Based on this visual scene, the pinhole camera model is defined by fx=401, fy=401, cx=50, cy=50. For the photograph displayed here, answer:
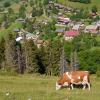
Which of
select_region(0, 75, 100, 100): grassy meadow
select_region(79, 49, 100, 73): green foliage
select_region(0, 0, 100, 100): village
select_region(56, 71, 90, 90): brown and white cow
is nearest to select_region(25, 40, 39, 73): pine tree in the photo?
select_region(0, 0, 100, 100): village

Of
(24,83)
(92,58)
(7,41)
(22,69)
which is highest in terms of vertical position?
(24,83)

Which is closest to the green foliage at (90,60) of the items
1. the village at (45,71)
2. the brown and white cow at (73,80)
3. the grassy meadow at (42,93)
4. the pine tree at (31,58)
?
the village at (45,71)

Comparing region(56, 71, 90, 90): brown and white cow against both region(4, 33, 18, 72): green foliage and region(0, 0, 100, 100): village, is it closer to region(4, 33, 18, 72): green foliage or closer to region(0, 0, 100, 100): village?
region(0, 0, 100, 100): village

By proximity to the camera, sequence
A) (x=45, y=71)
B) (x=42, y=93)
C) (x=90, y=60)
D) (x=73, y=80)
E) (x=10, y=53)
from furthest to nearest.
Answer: (x=90, y=60)
(x=10, y=53)
(x=45, y=71)
(x=73, y=80)
(x=42, y=93)

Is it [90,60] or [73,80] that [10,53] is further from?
[73,80]

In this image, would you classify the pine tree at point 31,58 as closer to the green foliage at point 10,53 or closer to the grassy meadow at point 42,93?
the green foliage at point 10,53

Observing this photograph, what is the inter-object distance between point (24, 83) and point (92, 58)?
99702 mm

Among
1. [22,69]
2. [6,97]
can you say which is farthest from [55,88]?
[22,69]

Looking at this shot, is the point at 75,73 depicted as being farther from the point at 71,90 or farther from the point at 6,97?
the point at 6,97

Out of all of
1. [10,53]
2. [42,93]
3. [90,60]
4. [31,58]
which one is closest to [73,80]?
[42,93]

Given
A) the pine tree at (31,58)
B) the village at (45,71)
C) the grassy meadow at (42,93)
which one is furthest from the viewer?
the pine tree at (31,58)

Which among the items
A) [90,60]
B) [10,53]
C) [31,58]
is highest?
[10,53]

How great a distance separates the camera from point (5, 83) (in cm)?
3011

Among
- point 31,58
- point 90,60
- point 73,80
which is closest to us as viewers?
point 73,80
